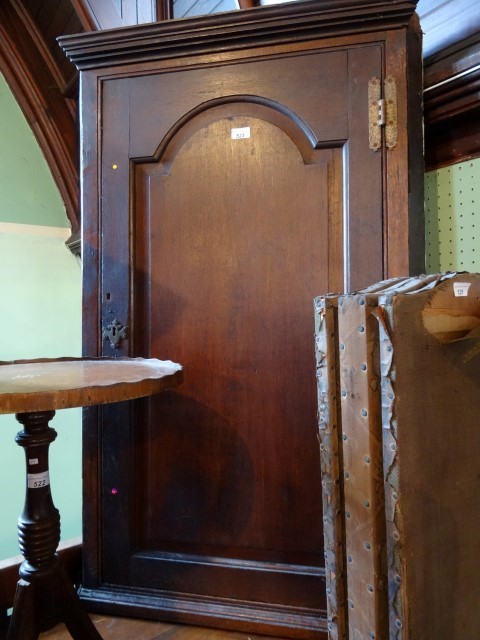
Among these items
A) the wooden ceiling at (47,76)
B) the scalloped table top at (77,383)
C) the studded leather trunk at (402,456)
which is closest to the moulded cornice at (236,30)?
the studded leather trunk at (402,456)

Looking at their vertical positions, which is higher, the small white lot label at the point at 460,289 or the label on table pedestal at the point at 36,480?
the small white lot label at the point at 460,289

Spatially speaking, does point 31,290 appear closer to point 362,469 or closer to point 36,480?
point 36,480

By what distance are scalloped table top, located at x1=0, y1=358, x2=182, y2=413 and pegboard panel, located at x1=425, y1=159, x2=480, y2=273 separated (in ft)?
2.90

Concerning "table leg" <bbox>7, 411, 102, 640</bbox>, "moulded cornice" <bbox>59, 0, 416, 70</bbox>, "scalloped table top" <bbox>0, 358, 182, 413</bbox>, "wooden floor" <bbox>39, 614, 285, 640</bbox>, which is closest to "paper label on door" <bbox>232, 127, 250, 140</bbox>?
"moulded cornice" <bbox>59, 0, 416, 70</bbox>

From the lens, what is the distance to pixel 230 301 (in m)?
1.30

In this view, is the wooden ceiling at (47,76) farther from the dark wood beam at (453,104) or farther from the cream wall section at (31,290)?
the dark wood beam at (453,104)

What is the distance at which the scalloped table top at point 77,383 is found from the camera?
0.76m

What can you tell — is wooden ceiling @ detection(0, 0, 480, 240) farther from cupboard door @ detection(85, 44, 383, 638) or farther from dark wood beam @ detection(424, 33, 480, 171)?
dark wood beam @ detection(424, 33, 480, 171)

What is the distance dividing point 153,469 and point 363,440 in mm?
790

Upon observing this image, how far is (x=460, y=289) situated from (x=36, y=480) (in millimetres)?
993

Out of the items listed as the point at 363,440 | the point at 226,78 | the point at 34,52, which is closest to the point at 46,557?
the point at 363,440

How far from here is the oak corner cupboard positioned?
4.00 feet

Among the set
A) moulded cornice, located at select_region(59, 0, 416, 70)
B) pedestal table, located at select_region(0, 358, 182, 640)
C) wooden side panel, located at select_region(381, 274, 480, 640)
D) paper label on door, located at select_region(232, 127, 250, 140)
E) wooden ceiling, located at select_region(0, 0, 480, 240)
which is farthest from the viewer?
wooden ceiling, located at select_region(0, 0, 480, 240)

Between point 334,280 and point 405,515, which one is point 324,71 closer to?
point 334,280
